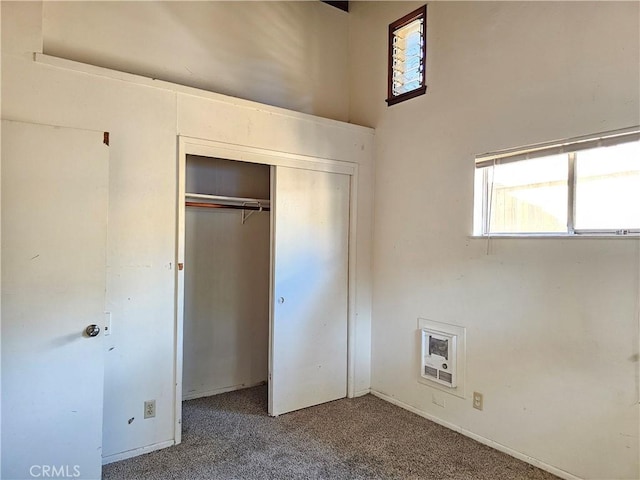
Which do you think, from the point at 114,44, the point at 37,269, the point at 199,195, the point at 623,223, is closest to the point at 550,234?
the point at 623,223

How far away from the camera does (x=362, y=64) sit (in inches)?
147

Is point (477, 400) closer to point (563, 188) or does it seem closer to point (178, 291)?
point (563, 188)

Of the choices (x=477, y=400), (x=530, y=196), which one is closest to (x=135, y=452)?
(x=477, y=400)

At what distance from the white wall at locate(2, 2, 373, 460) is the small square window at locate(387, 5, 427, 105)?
153cm

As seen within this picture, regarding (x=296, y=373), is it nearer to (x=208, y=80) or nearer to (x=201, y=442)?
(x=201, y=442)

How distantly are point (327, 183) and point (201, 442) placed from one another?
213 centimetres

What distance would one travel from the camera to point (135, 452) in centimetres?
247

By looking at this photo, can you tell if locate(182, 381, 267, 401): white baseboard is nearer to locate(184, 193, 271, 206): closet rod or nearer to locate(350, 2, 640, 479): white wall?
locate(350, 2, 640, 479): white wall

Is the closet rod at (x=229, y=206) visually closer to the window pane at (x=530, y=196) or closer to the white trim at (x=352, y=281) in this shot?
the white trim at (x=352, y=281)

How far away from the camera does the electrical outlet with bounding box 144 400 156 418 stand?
2520 mm

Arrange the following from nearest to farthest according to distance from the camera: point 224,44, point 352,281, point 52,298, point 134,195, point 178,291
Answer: point 52,298, point 134,195, point 178,291, point 224,44, point 352,281

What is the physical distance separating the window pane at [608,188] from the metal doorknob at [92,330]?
110 inches

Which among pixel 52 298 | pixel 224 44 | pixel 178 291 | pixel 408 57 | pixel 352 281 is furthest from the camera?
pixel 352 281

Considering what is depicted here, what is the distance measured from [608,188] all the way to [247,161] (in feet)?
7.42
